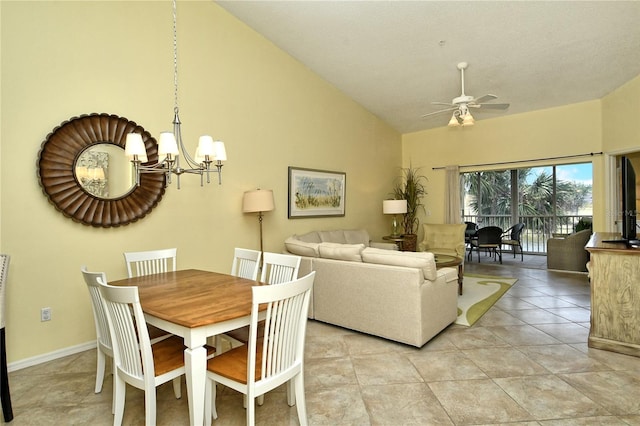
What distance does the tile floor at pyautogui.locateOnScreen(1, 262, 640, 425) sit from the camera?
82.0 inches

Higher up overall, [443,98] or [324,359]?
[443,98]

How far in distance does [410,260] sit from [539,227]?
7.57 metres

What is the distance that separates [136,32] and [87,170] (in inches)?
59.1

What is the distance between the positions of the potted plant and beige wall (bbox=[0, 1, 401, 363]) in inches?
93.2

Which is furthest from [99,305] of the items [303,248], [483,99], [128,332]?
[483,99]

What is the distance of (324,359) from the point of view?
9.45 feet

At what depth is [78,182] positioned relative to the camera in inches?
122

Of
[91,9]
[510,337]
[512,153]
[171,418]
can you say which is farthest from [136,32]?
[512,153]

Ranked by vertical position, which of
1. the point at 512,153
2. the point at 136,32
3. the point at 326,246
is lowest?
the point at 326,246

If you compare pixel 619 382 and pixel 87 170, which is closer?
pixel 619 382

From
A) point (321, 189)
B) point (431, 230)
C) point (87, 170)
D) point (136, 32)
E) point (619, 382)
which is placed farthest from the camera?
point (431, 230)

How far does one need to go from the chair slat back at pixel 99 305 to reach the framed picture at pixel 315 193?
3198 mm

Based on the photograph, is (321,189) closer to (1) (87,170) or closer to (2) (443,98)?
Result: (2) (443,98)

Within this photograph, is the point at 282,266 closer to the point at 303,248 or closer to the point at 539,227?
the point at 303,248
